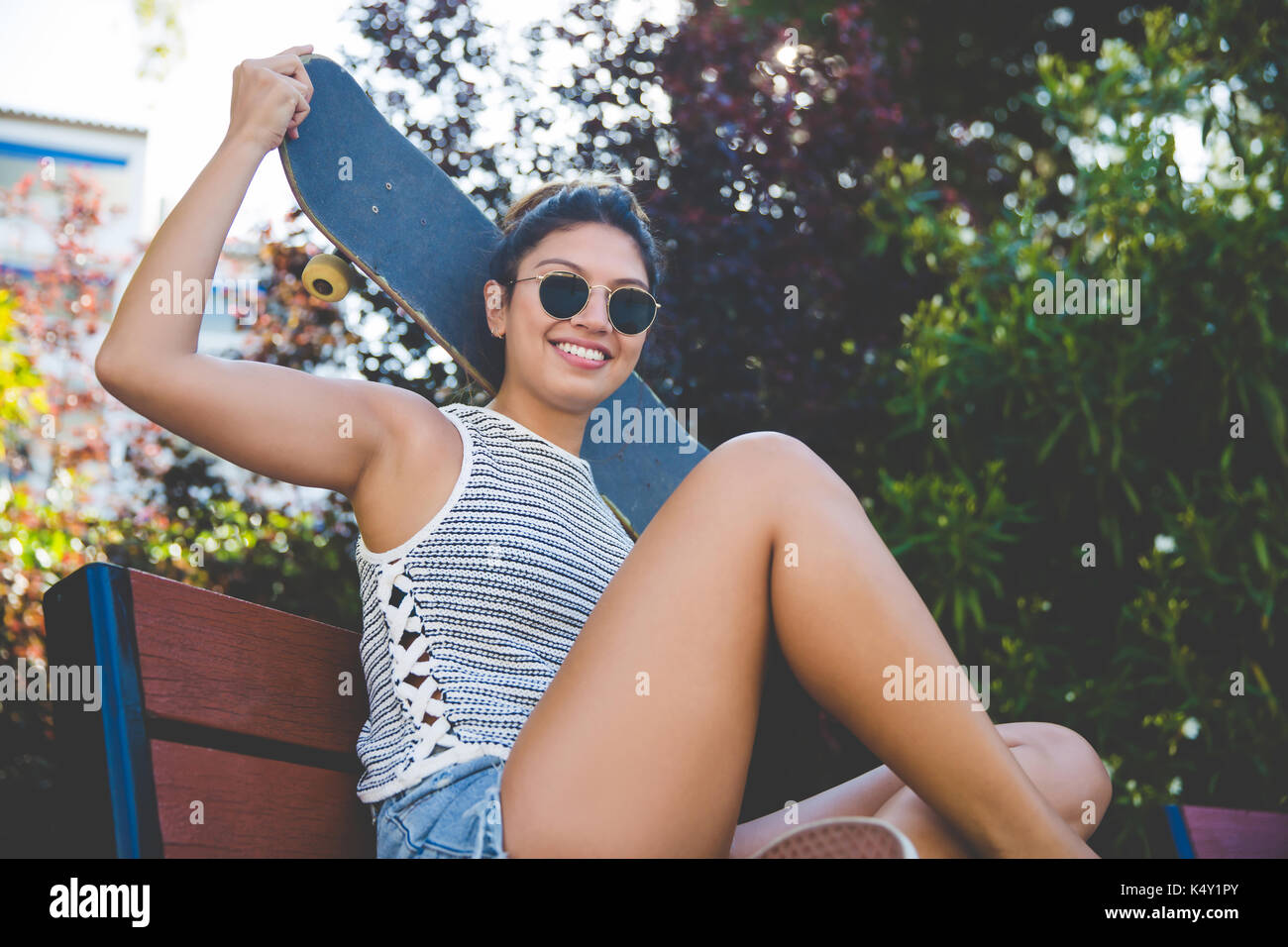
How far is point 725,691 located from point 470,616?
41 centimetres

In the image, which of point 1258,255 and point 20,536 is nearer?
point 1258,255

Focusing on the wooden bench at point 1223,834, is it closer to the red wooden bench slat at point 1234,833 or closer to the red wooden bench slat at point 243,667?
the red wooden bench slat at point 1234,833

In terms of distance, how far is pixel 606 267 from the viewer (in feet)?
6.05

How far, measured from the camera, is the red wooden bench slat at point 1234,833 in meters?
1.71

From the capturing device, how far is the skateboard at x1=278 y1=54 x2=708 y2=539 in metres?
1.81

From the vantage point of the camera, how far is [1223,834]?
1.75 m

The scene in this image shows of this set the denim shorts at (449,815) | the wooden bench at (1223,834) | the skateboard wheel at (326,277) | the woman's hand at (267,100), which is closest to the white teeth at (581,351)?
the skateboard wheel at (326,277)

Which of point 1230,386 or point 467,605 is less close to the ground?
point 1230,386

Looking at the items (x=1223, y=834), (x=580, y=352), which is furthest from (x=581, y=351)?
(x=1223, y=834)

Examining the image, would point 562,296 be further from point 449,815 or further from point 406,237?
point 449,815
